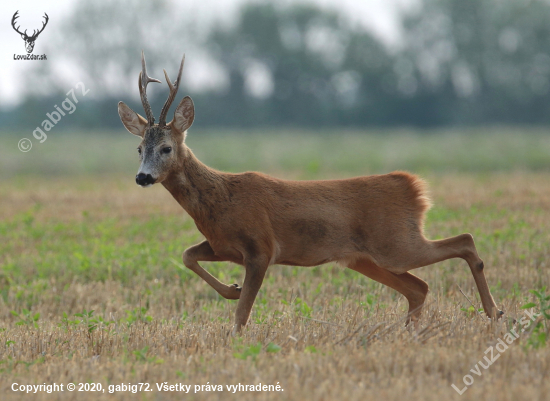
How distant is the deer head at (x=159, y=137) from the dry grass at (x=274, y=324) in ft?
5.26

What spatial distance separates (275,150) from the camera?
34.0 meters

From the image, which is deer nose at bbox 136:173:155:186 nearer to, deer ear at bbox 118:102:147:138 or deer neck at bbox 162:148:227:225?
deer neck at bbox 162:148:227:225

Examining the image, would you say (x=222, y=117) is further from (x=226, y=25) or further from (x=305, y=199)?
(x=305, y=199)

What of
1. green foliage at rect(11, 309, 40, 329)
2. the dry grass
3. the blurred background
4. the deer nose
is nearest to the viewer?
the dry grass

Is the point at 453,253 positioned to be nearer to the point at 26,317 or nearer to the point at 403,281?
the point at 403,281

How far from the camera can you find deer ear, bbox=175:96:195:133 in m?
7.18

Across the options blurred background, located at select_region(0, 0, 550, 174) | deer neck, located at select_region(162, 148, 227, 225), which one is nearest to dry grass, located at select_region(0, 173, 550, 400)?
deer neck, located at select_region(162, 148, 227, 225)

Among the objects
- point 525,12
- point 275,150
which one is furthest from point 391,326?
point 525,12

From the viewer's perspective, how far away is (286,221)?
724 centimetres

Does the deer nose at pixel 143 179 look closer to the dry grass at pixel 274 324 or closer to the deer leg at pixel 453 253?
the dry grass at pixel 274 324

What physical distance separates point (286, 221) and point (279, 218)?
81 mm

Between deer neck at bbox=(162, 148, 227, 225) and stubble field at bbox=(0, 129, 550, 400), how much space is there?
45.8 inches

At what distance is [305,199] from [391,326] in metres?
1.80

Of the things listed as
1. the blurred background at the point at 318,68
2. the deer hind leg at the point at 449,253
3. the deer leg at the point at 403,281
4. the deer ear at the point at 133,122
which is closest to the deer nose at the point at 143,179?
the deer ear at the point at 133,122
